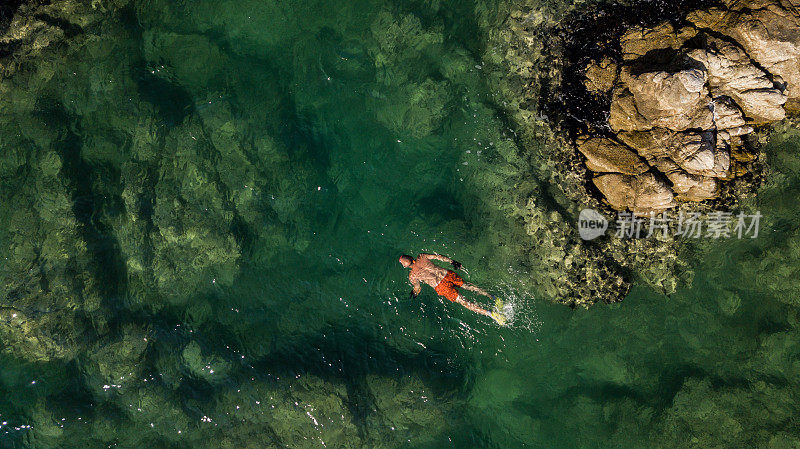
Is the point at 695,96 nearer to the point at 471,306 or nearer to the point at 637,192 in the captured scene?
the point at 637,192

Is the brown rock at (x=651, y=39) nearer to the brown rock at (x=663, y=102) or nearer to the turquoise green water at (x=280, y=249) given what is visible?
the brown rock at (x=663, y=102)

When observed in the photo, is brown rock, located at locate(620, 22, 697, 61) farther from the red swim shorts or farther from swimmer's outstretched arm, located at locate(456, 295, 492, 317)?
swimmer's outstretched arm, located at locate(456, 295, 492, 317)

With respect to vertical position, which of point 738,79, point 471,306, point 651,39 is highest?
point 651,39

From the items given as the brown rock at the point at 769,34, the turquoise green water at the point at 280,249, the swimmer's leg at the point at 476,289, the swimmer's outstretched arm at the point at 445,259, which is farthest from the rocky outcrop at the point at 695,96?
the swimmer's outstretched arm at the point at 445,259

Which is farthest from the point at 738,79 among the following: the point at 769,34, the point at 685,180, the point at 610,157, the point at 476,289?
the point at 476,289

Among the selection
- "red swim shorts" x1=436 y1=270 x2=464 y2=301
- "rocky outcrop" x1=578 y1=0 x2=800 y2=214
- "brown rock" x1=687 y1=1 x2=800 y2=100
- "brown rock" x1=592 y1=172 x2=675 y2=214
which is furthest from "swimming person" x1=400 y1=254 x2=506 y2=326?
"brown rock" x1=687 y1=1 x2=800 y2=100
